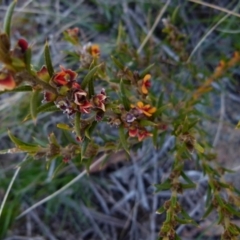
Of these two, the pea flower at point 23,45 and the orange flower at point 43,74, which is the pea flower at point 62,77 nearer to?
the orange flower at point 43,74

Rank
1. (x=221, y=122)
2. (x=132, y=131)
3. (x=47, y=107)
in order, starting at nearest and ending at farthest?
(x=47, y=107), (x=132, y=131), (x=221, y=122)

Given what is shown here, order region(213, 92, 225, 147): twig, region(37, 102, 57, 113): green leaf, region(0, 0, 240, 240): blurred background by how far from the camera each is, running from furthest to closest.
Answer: region(0, 0, 240, 240): blurred background < region(213, 92, 225, 147): twig < region(37, 102, 57, 113): green leaf

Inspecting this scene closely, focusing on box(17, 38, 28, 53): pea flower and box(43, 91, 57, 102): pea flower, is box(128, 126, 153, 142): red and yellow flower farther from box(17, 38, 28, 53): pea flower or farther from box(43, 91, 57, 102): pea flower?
box(17, 38, 28, 53): pea flower

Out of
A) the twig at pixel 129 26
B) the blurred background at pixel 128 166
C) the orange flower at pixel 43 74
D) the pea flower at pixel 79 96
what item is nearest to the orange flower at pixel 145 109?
the pea flower at pixel 79 96

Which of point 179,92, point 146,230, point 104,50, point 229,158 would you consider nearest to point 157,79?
point 179,92

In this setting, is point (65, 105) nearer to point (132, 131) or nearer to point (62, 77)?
point (62, 77)

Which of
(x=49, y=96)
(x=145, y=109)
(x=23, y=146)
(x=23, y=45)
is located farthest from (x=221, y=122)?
(x=23, y=45)

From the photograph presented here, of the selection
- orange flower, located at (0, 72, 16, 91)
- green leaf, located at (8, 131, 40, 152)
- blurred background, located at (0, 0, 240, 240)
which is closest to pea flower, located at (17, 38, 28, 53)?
orange flower, located at (0, 72, 16, 91)

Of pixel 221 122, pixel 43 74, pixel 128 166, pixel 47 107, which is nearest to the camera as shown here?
pixel 43 74

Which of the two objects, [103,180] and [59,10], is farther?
[59,10]

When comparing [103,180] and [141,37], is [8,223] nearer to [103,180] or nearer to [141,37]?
[103,180]

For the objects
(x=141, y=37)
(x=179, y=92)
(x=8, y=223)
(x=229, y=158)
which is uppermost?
(x=141, y=37)
